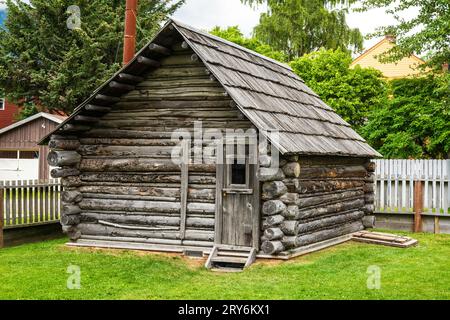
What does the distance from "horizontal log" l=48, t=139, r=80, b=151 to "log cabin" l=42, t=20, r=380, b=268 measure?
24 mm

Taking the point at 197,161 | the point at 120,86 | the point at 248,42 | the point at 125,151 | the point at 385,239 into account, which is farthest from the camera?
the point at 248,42

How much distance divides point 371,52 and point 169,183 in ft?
103

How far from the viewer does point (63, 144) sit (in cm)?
1361

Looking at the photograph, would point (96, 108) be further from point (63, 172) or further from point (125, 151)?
point (63, 172)

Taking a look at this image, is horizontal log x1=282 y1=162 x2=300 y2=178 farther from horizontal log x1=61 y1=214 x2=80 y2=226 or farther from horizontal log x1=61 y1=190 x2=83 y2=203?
horizontal log x1=61 y1=214 x2=80 y2=226

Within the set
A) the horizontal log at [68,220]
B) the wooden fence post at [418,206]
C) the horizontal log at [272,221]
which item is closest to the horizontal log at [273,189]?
the horizontal log at [272,221]

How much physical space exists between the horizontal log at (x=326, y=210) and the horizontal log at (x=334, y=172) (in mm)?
717

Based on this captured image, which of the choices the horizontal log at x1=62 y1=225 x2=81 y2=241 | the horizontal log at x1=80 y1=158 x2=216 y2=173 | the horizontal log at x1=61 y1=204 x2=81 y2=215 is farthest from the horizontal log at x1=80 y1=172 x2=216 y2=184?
the horizontal log at x1=62 y1=225 x2=81 y2=241

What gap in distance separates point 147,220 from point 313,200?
383 cm

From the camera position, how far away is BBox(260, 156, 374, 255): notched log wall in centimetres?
1175

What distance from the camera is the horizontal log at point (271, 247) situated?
1174 centimetres

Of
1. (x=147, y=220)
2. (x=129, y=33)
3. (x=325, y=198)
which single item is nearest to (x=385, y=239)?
(x=325, y=198)
